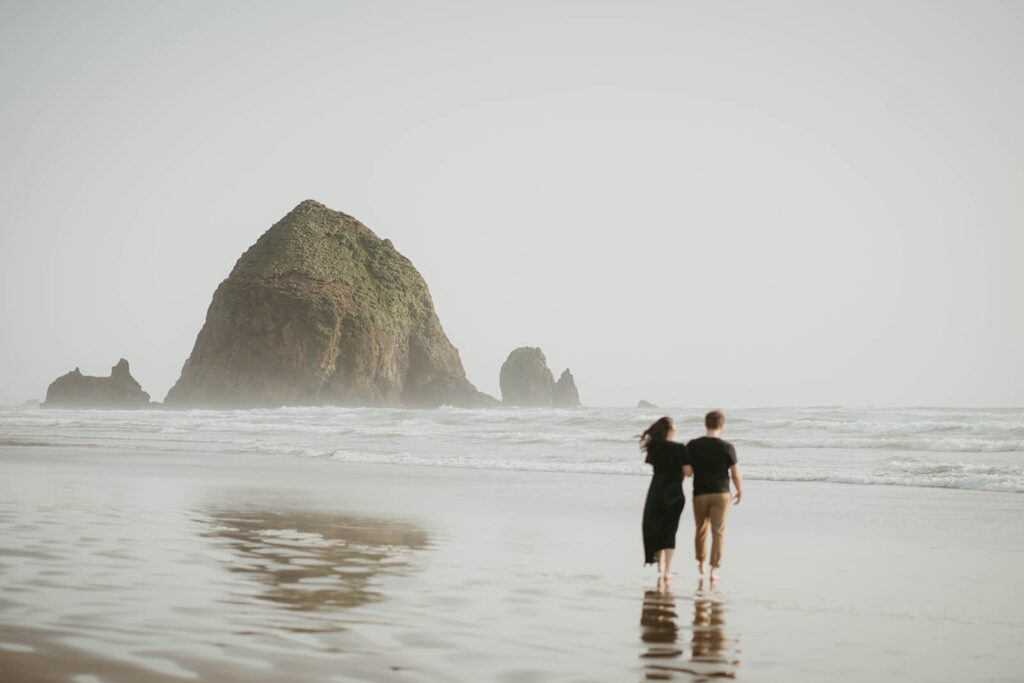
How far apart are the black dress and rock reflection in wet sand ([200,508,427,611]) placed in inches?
86.8

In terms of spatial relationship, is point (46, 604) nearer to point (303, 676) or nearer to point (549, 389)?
point (303, 676)

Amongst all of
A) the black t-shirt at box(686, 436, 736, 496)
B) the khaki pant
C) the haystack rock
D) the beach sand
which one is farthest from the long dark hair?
the haystack rock

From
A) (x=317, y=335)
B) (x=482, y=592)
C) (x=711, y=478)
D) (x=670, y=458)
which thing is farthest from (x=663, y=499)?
(x=317, y=335)

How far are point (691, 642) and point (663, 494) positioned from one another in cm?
278

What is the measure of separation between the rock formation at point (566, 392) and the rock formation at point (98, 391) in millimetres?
49482

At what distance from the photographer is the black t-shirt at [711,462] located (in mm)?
8445

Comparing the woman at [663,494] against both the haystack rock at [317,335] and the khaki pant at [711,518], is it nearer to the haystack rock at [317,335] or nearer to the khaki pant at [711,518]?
the khaki pant at [711,518]

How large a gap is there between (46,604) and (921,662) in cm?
545

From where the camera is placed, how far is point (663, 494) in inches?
328

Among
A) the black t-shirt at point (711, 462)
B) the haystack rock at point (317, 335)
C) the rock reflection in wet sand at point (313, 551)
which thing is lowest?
the rock reflection in wet sand at point (313, 551)

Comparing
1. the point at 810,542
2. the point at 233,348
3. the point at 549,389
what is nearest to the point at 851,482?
the point at 810,542

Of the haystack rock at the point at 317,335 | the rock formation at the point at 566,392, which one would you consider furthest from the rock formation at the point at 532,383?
the haystack rock at the point at 317,335

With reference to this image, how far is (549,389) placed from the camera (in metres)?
116

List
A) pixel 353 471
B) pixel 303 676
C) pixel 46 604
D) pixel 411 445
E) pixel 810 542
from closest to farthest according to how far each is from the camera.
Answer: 1. pixel 303 676
2. pixel 46 604
3. pixel 810 542
4. pixel 353 471
5. pixel 411 445
